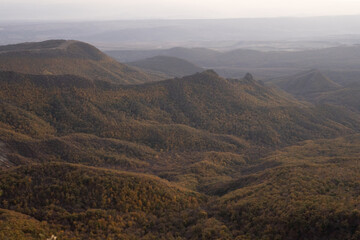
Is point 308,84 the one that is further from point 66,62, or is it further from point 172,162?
point 172,162

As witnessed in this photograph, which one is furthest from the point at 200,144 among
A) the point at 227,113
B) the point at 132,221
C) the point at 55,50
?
the point at 55,50

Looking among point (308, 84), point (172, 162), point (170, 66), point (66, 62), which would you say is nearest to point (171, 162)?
point (172, 162)

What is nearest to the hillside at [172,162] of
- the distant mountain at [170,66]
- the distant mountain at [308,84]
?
the distant mountain at [308,84]

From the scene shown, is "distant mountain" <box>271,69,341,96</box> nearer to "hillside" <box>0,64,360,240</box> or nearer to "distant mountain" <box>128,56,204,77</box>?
"hillside" <box>0,64,360,240</box>

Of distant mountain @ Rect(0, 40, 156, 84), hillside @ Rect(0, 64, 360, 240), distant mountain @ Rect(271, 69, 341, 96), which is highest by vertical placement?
distant mountain @ Rect(0, 40, 156, 84)

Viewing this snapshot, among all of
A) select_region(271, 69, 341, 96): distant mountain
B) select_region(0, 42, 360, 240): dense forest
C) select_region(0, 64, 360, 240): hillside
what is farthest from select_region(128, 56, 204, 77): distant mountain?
select_region(0, 64, 360, 240): hillside

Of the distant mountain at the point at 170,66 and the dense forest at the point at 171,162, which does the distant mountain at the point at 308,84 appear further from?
the distant mountain at the point at 170,66
